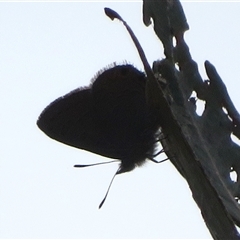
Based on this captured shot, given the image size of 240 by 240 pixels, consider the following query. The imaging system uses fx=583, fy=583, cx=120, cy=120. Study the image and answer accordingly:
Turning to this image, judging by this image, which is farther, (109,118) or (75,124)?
(75,124)

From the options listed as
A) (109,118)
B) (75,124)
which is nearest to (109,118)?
(109,118)

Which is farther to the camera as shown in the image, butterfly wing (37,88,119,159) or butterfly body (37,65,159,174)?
butterfly wing (37,88,119,159)

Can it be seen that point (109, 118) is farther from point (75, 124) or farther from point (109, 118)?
point (75, 124)

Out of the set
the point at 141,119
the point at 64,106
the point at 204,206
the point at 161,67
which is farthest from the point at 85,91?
the point at 204,206

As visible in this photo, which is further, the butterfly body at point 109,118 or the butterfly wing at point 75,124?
the butterfly wing at point 75,124

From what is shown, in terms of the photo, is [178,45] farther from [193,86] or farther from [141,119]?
[141,119]
